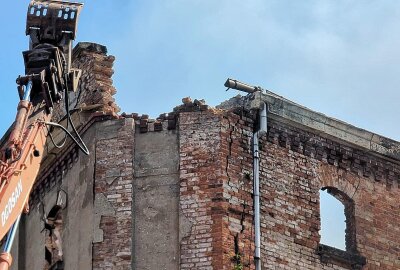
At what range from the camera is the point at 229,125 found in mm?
24797

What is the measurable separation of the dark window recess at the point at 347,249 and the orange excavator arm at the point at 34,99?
21.8 feet

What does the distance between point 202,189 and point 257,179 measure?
3.44ft

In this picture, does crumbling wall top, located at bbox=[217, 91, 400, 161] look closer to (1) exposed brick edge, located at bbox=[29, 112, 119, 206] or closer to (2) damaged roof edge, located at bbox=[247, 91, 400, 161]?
(2) damaged roof edge, located at bbox=[247, 91, 400, 161]

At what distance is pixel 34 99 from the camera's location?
770 inches

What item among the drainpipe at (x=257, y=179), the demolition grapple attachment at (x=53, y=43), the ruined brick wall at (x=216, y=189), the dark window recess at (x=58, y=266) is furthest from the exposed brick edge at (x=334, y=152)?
the demolition grapple attachment at (x=53, y=43)

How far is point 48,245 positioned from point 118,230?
207cm

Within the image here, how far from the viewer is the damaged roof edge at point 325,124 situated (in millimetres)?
25375

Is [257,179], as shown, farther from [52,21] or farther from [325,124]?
[52,21]

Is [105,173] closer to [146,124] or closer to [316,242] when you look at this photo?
[146,124]

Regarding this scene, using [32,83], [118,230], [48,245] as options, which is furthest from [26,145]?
[48,245]

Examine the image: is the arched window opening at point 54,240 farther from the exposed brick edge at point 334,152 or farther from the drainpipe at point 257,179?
the exposed brick edge at point 334,152

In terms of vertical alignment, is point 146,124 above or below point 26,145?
above

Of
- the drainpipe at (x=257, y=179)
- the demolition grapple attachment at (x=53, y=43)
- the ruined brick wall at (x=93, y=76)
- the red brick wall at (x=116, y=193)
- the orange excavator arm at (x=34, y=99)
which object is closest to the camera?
the orange excavator arm at (x=34, y=99)

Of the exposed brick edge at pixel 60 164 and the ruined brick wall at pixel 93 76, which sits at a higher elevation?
the ruined brick wall at pixel 93 76
